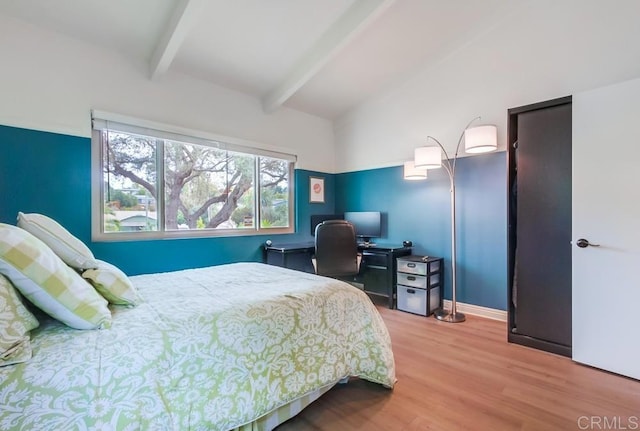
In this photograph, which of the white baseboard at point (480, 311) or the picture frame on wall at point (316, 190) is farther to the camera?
the picture frame on wall at point (316, 190)

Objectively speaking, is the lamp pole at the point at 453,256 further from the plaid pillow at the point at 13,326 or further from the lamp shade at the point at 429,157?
the plaid pillow at the point at 13,326

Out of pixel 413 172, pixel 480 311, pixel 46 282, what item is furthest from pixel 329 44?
pixel 480 311

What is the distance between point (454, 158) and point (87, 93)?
3684 millimetres

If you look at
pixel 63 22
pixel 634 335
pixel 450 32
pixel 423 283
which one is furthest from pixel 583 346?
pixel 63 22

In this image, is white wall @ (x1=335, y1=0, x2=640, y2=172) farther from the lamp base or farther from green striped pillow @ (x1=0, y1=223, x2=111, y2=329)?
green striped pillow @ (x1=0, y1=223, x2=111, y2=329)

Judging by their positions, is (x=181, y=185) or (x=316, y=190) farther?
(x=316, y=190)

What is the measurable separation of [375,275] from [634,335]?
7.97ft

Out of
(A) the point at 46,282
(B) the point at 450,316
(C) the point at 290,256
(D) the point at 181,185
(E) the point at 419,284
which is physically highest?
(D) the point at 181,185

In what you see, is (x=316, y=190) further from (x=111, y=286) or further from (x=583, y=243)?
(x=111, y=286)

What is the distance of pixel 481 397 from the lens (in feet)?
5.96

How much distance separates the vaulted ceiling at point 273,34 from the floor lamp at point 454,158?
3.34 feet

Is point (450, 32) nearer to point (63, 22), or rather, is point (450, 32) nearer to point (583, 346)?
point (583, 346)

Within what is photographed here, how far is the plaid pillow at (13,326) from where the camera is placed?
0.93 m

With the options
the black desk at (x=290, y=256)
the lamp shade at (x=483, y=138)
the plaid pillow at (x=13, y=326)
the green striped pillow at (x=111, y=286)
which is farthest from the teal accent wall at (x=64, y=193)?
the lamp shade at (x=483, y=138)
